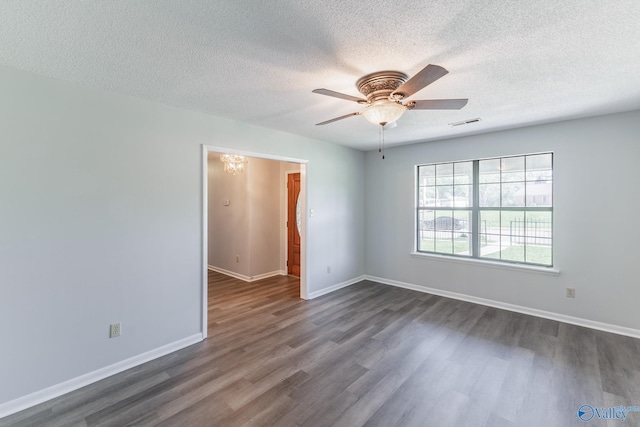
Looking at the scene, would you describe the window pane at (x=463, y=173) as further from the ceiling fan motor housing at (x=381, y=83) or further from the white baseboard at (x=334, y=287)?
the ceiling fan motor housing at (x=381, y=83)

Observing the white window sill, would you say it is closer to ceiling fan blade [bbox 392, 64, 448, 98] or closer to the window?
the window

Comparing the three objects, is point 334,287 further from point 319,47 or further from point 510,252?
point 319,47

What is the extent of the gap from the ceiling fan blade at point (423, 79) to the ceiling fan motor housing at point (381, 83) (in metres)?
0.13

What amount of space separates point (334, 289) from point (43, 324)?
359cm

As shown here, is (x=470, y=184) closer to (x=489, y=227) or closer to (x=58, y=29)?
(x=489, y=227)

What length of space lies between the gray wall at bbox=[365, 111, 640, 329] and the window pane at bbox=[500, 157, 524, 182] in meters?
0.19

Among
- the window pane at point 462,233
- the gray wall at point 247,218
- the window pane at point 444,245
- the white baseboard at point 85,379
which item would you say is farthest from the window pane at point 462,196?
the white baseboard at point 85,379

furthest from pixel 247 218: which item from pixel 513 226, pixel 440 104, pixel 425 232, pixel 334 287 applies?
pixel 513 226

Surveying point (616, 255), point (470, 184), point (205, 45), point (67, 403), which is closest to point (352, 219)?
point (470, 184)

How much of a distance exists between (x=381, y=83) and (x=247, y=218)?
3.89 metres

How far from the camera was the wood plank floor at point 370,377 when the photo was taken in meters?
1.94

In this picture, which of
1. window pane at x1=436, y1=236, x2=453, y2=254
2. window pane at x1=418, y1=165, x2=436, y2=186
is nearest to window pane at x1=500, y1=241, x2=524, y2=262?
window pane at x1=436, y1=236, x2=453, y2=254

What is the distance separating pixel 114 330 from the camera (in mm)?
2486

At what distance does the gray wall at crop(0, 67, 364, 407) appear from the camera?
2061 mm
